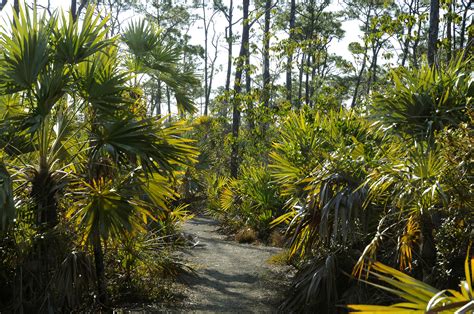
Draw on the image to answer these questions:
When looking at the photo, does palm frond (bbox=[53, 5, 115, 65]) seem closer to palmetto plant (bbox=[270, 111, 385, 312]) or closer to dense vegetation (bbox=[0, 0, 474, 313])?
dense vegetation (bbox=[0, 0, 474, 313])

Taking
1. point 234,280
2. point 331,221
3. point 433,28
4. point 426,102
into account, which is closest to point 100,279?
point 331,221

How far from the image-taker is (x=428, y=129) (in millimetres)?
5867

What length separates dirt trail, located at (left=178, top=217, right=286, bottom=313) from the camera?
7152mm

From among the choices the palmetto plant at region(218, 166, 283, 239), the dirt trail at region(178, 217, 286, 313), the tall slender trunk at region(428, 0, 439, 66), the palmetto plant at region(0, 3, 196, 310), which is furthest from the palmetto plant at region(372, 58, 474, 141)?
the palmetto plant at region(218, 166, 283, 239)

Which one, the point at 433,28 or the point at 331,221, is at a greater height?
the point at 433,28

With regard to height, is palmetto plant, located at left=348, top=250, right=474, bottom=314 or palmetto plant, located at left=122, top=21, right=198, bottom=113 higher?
palmetto plant, located at left=122, top=21, right=198, bottom=113

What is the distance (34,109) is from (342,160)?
3301mm

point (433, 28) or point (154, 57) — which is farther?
point (433, 28)

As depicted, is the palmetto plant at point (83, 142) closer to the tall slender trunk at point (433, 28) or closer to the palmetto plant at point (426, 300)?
→ the palmetto plant at point (426, 300)

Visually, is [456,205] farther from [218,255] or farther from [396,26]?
[396,26]

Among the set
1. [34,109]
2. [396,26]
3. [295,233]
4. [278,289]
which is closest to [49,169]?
[34,109]

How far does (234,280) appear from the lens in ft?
28.2

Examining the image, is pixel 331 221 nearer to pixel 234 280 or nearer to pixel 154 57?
pixel 234 280

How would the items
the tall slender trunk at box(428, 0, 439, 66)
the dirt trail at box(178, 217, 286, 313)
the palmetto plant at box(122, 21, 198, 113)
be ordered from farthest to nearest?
the tall slender trunk at box(428, 0, 439, 66) → the palmetto plant at box(122, 21, 198, 113) → the dirt trail at box(178, 217, 286, 313)
